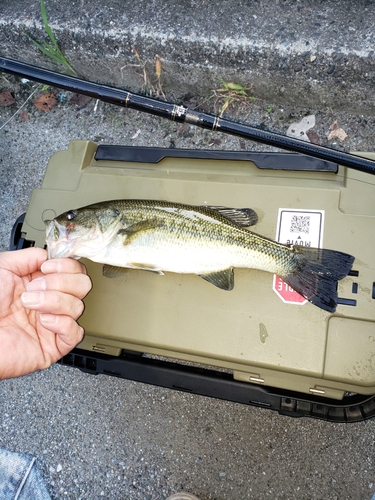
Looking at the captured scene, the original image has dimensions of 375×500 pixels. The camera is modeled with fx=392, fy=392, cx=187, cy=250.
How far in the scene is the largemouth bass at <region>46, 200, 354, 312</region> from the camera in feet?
7.54

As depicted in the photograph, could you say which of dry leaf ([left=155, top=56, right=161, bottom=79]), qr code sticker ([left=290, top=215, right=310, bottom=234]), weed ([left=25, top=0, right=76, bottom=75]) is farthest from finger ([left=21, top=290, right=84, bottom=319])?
weed ([left=25, top=0, right=76, bottom=75])

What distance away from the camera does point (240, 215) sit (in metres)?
2.42

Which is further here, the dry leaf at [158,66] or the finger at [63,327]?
the dry leaf at [158,66]

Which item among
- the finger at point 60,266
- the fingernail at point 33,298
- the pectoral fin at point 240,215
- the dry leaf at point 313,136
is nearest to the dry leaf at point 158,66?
the dry leaf at point 313,136

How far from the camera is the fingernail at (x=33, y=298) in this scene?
6.69ft

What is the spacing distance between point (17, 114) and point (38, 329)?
2563mm

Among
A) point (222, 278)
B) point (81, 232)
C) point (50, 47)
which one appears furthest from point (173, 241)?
point (50, 47)

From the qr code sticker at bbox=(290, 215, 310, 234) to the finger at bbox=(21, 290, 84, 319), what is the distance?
1.36 metres

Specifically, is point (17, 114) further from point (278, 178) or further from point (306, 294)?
point (306, 294)

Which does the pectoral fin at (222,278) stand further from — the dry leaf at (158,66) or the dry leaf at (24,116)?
the dry leaf at (24,116)

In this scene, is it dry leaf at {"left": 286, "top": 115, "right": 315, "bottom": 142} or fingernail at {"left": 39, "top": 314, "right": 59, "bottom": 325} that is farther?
dry leaf at {"left": 286, "top": 115, "right": 315, "bottom": 142}

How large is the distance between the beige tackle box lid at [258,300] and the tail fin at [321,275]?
90mm

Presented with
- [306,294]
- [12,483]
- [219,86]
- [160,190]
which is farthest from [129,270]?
[12,483]

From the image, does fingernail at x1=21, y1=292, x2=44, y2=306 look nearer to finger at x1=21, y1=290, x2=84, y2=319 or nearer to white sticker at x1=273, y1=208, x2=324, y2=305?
finger at x1=21, y1=290, x2=84, y2=319
